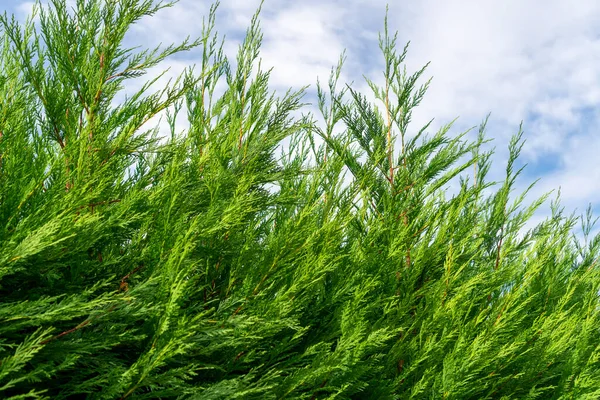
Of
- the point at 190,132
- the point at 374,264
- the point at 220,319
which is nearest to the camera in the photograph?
the point at 220,319

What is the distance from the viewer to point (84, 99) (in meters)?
4.16

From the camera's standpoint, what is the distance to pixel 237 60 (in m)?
5.63

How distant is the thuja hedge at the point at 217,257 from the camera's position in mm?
3402

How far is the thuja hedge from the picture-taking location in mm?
3402

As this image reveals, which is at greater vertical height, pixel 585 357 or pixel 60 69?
pixel 60 69

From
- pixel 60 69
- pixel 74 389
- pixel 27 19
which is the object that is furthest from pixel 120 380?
pixel 27 19

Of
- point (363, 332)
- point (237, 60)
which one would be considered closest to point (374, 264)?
point (363, 332)

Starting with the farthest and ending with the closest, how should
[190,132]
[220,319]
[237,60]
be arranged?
[237,60] → [190,132] → [220,319]

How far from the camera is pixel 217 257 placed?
4.46 metres

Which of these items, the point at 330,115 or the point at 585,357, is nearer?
the point at 585,357

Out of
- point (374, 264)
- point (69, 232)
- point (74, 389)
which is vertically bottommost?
point (74, 389)

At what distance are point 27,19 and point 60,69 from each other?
5.39ft

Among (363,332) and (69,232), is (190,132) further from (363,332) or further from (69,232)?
(363,332)

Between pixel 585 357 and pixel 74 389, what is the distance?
4.94 m
